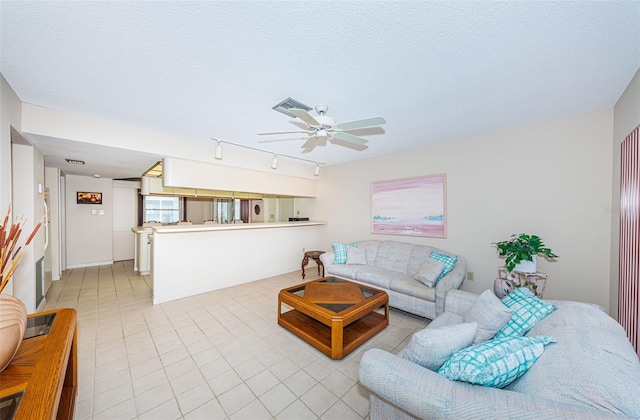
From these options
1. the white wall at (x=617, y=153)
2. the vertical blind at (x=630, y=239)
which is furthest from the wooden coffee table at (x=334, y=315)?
the white wall at (x=617, y=153)

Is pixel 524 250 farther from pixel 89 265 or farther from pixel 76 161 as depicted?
pixel 89 265

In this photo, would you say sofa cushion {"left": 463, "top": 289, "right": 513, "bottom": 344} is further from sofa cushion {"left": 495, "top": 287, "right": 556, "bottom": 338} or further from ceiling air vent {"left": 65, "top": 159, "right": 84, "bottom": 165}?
ceiling air vent {"left": 65, "top": 159, "right": 84, "bottom": 165}

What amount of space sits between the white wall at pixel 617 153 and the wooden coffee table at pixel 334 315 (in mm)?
2268

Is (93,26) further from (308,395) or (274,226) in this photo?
(274,226)

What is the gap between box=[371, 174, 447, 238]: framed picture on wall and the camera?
372 centimetres

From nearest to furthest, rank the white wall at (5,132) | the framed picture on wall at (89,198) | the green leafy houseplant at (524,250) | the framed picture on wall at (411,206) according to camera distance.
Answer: the white wall at (5,132), the green leafy houseplant at (524,250), the framed picture on wall at (411,206), the framed picture on wall at (89,198)

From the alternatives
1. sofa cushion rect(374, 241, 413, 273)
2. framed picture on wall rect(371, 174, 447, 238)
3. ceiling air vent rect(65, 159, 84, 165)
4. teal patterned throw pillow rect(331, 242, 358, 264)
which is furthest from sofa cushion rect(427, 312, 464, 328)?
ceiling air vent rect(65, 159, 84, 165)

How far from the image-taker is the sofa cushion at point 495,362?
1104 mm

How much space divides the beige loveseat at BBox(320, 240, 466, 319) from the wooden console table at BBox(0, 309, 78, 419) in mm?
3127

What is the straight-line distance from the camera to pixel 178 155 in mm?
3539

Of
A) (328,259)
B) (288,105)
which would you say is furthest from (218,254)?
(288,105)

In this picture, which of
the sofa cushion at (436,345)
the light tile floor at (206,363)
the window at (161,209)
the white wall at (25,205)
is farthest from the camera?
the window at (161,209)

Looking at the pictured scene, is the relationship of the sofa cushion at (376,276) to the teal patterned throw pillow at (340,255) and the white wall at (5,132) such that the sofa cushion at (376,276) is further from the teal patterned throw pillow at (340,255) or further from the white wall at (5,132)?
the white wall at (5,132)

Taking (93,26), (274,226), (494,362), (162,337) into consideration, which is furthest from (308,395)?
(274,226)
